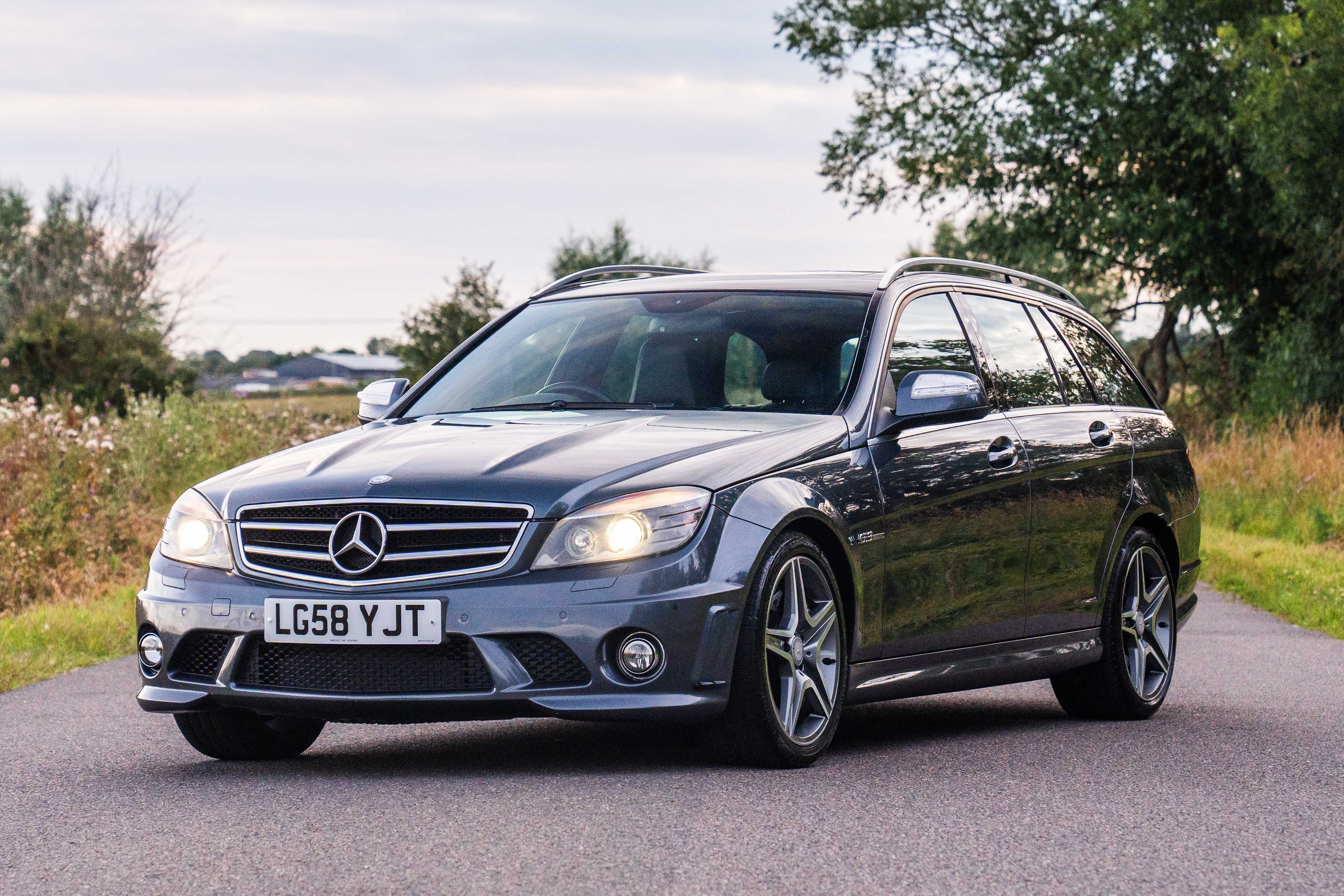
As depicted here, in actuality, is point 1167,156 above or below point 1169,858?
above

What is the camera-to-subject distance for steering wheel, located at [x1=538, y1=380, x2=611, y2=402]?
6.96 m

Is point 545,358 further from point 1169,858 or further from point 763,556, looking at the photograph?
point 1169,858

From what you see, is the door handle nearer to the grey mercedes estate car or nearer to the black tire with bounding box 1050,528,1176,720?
the grey mercedes estate car

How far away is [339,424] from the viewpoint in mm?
23828

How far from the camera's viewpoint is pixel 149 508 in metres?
16.7

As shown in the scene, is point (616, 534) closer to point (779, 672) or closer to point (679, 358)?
point (779, 672)

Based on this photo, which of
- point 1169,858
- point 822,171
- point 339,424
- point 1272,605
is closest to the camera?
point 1169,858

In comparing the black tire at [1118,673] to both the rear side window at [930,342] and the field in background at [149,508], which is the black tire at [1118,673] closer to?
the rear side window at [930,342]

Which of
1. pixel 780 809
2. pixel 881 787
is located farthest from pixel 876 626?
pixel 780 809

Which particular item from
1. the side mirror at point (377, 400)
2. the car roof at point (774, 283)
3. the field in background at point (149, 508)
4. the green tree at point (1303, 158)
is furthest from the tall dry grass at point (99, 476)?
the green tree at point (1303, 158)

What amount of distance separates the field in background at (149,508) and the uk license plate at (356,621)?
3.93 meters

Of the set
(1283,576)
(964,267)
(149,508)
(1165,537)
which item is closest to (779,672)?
(964,267)

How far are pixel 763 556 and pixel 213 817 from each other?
177 centimetres

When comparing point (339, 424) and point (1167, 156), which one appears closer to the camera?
point (339, 424)
